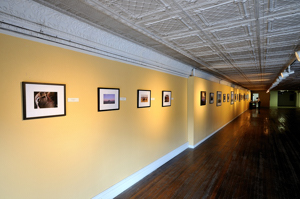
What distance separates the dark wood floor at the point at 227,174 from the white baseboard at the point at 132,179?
0.33ft

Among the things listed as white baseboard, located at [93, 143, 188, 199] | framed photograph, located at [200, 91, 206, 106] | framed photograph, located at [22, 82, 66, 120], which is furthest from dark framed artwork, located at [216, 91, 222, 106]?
framed photograph, located at [22, 82, 66, 120]

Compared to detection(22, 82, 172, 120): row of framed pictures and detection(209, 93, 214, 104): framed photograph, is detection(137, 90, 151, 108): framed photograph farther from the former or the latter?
detection(209, 93, 214, 104): framed photograph

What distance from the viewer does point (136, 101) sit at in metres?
3.92

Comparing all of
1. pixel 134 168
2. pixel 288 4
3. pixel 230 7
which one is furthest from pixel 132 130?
pixel 288 4

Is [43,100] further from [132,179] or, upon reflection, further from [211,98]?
[211,98]

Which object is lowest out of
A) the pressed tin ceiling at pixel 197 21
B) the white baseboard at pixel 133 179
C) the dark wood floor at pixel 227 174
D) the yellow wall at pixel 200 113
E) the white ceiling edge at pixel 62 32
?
the dark wood floor at pixel 227 174

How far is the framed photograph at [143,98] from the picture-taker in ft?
13.1

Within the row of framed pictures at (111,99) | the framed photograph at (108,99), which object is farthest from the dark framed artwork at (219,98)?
the framed photograph at (108,99)

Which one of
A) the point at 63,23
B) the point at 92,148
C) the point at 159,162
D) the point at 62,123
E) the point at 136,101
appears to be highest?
the point at 63,23

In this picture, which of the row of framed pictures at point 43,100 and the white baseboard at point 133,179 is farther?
the white baseboard at point 133,179

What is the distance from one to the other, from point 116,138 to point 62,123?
1213 millimetres

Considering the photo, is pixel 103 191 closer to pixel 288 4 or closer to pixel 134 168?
pixel 134 168

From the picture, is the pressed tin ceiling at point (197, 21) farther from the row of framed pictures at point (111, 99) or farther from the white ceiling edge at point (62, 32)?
the row of framed pictures at point (111, 99)

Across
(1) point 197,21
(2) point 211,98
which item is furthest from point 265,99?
(1) point 197,21
